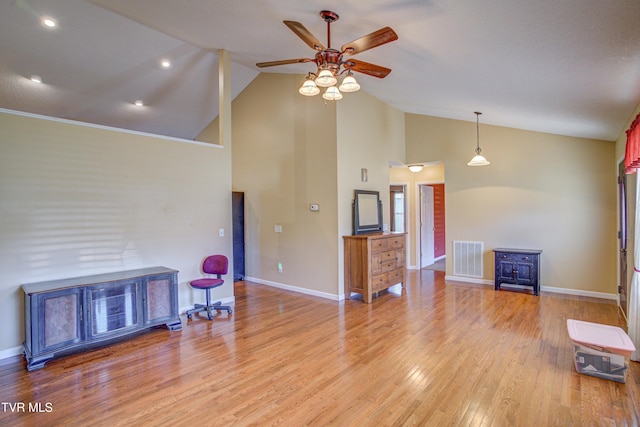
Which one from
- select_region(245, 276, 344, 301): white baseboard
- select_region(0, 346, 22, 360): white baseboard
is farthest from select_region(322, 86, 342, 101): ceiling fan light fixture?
select_region(0, 346, 22, 360): white baseboard

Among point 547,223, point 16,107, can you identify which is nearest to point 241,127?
point 16,107

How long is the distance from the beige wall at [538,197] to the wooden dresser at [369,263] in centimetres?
175

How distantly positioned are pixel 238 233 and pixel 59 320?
3.55 m

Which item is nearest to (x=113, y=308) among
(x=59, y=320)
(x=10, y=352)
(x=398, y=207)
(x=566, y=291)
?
(x=59, y=320)

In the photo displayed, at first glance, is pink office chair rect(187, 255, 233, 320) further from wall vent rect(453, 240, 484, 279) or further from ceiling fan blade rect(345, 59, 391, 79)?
wall vent rect(453, 240, 484, 279)

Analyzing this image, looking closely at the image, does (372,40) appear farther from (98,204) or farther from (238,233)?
(238,233)

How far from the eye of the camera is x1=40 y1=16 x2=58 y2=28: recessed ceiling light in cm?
403

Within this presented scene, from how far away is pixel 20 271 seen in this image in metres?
3.23

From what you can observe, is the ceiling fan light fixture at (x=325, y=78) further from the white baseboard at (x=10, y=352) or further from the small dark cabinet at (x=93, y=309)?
the white baseboard at (x=10, y=352)

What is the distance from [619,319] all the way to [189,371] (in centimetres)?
→ 518

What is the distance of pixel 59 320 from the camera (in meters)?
3.13

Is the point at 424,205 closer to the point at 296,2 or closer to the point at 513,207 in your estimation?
the point at 513,207

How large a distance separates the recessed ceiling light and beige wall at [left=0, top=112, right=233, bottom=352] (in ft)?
5.57

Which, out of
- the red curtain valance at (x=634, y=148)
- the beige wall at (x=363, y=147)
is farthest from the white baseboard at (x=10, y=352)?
the red curtain valance at (x=634, y=148)
